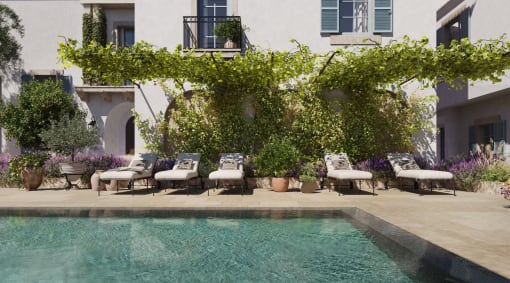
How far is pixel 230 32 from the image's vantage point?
10508 mm

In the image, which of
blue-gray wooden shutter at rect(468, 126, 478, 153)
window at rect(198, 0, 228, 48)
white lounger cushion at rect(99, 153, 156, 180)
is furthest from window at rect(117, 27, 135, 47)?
blue-gray wooden shutter at rect(468, 126, 478, 153)

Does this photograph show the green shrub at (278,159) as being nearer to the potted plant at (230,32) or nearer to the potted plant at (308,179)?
the potted plant at (308,179)

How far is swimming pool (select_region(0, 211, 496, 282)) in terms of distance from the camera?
11.4ft

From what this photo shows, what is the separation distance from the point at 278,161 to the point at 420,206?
3674 mm

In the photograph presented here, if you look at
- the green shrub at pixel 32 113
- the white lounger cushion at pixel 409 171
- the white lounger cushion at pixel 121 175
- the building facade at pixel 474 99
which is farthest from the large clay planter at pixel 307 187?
the green shrub at pixel 32 113

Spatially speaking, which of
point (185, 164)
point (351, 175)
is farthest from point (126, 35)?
point (351, 175)

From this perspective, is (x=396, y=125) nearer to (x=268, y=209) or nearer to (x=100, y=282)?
(x=268, y=209)

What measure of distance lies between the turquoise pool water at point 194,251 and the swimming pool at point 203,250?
1cm

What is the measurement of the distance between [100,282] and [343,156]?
24.3 ft

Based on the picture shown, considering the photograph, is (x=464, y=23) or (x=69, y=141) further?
(x=464, y=23)

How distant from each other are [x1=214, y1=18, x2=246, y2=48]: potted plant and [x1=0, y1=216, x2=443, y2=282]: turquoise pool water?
6429 mm

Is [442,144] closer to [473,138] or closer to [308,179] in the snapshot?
[473,138]

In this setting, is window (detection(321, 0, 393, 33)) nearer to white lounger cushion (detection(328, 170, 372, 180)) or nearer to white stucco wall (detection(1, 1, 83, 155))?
white lounger cushion (detection(328, 170, 372, 180))

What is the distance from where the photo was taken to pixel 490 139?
496 inches
